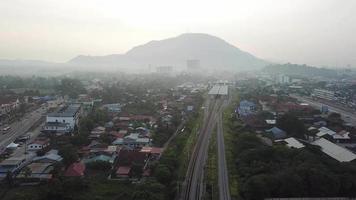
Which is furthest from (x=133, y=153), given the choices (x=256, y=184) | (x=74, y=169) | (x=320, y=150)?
(x=320, y=150)

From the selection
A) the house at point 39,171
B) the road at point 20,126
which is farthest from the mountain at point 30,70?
the house at point 39,171

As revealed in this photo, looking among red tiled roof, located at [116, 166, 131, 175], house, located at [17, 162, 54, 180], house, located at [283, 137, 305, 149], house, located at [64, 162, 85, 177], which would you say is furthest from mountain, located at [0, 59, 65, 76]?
house, located at [283, 137, 305, 149]

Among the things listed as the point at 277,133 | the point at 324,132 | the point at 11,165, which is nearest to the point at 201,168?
the point at 277,133

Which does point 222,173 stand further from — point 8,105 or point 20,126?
point 8,105

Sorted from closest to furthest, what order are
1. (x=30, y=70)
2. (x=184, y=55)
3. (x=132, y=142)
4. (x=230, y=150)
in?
(x=230, y=150)
(x=132, y=142)
(x=30, y=70)
(x=184, y=55)

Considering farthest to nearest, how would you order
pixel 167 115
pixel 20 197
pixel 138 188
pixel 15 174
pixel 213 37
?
pixel 213 37 < pixel 167 115 < pixel 15 174 < pixel 138 188 < pixel 20 197

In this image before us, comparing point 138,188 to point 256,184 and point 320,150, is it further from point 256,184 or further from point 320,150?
point 320,150
